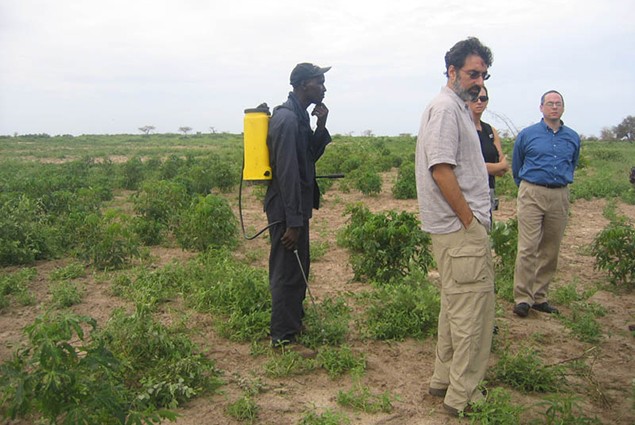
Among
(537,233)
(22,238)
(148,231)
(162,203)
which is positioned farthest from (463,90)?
(162,203)

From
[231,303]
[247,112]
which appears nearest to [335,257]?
[231,303]

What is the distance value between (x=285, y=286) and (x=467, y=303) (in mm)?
1424

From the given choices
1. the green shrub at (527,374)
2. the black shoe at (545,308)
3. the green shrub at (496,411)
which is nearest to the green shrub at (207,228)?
the black shoe at (545,308)

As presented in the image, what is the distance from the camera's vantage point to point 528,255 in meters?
4.98

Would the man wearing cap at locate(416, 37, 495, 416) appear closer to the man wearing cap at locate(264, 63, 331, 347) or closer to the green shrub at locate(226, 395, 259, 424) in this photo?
the man wearing cap at locate(264, 63, 331, 347)

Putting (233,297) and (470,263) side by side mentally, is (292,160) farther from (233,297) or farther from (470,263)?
(233,297)

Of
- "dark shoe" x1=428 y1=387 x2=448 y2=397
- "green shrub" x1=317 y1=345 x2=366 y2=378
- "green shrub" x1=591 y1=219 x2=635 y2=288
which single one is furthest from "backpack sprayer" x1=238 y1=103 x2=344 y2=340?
"green shrub" x1=591 y1=219 x2=635 y2=288

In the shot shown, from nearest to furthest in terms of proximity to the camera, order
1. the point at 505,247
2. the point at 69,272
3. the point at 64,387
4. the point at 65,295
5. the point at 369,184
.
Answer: the point at 64,387 < the point at 65,295 < the point at 505,247 < the point at 69,272 < the point at 369,184

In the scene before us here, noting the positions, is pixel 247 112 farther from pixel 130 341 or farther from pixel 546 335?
pixel 546 335

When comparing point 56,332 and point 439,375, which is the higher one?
point 56,332

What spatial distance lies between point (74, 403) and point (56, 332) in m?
0.34

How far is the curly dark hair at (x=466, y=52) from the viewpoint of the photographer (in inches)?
121

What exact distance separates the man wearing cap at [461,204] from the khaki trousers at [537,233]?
1963 millimetres

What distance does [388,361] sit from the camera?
13.3 ft
